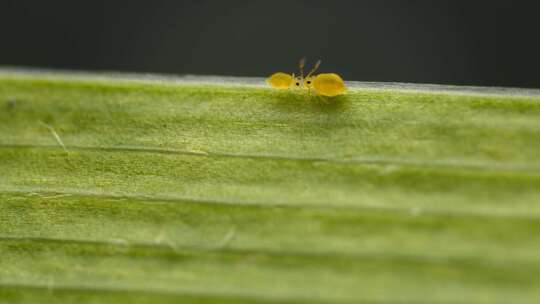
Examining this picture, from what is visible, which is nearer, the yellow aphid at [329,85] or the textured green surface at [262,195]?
the textured green surface at [262,195]

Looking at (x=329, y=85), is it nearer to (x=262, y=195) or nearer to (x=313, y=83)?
(x=313, y=83)

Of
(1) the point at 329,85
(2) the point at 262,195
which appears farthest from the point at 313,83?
(2) the point at 262,195

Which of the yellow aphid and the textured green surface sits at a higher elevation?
the yellow aphid

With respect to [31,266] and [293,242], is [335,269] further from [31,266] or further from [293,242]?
[31,266]

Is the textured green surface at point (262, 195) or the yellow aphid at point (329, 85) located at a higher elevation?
the yellow aphid at point (329, 85)

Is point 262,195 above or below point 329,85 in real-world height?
below

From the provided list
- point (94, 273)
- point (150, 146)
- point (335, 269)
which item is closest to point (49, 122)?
point (150, 146)
